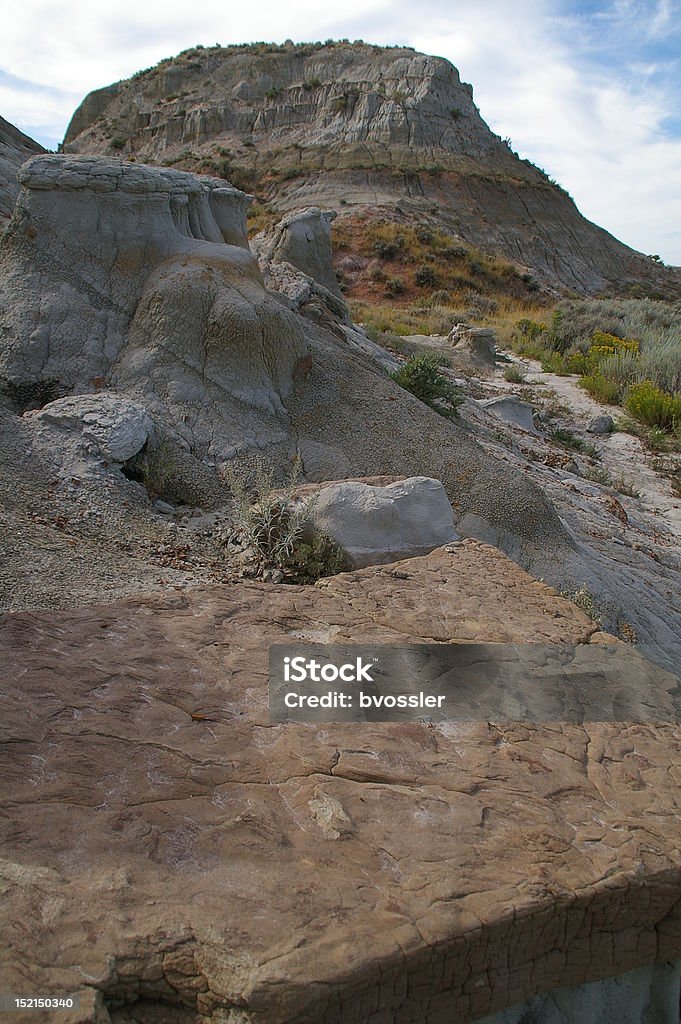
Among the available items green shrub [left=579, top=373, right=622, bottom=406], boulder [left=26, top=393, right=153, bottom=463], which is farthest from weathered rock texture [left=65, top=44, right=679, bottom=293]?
boulder [left=26, top=393, right=153, bottom=463]

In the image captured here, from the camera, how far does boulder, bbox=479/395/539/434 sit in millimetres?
10148

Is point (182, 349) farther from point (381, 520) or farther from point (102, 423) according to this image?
point (381, 520)

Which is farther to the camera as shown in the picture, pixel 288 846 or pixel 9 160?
pixel 9 160

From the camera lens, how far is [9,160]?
33.9ft

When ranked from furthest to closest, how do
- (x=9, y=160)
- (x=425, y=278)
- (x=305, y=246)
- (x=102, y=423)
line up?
(x=425, y=278)
(x=305, y=246)
(x=9, y=160)
(x=102, y=423)

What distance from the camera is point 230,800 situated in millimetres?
1941

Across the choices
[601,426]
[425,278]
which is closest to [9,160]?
[601,426]

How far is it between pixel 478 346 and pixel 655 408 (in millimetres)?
3651

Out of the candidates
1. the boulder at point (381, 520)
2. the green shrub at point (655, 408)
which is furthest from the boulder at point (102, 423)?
the green shrub at point (655, 408)

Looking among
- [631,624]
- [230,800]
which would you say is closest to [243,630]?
[230,800]

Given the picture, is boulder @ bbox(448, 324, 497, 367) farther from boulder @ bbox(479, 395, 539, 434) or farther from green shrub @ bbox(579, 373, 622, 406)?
boulder @ bbox(479, 395, 539, 434)

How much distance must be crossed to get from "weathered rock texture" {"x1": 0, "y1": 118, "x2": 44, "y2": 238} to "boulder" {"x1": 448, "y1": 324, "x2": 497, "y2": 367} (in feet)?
25.9

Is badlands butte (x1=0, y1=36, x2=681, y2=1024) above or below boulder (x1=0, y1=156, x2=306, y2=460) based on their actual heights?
below

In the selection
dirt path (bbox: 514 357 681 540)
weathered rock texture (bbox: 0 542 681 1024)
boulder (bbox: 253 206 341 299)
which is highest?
boulder (bbox: 253 206 341 299)
